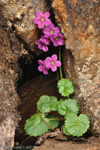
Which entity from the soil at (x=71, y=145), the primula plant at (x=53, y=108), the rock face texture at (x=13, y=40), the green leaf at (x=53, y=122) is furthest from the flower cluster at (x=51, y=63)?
the soil at (x=71, y=145)

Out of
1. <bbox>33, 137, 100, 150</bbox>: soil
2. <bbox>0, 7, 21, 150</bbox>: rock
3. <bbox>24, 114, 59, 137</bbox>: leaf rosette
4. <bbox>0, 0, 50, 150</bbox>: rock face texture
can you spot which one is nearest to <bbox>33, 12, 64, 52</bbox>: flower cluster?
<bbox>0, 0, 50, 150</bbox>: rock face texture

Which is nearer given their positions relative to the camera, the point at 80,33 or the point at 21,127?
the point at 80,33

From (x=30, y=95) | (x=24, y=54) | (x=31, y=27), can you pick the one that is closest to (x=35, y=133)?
(x=30, y=95)

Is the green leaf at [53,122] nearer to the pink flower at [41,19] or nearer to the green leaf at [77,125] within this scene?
the green leaf at [77,125]

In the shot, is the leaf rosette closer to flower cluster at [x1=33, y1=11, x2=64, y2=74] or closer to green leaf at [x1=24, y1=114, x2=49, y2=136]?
green leaf at [x1=24, y1=114, x2=49, y2=136]

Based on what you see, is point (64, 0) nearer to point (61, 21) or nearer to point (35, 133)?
point (61, 21)

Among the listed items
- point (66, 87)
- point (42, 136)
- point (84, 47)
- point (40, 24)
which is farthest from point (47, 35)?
point (42, 136)
